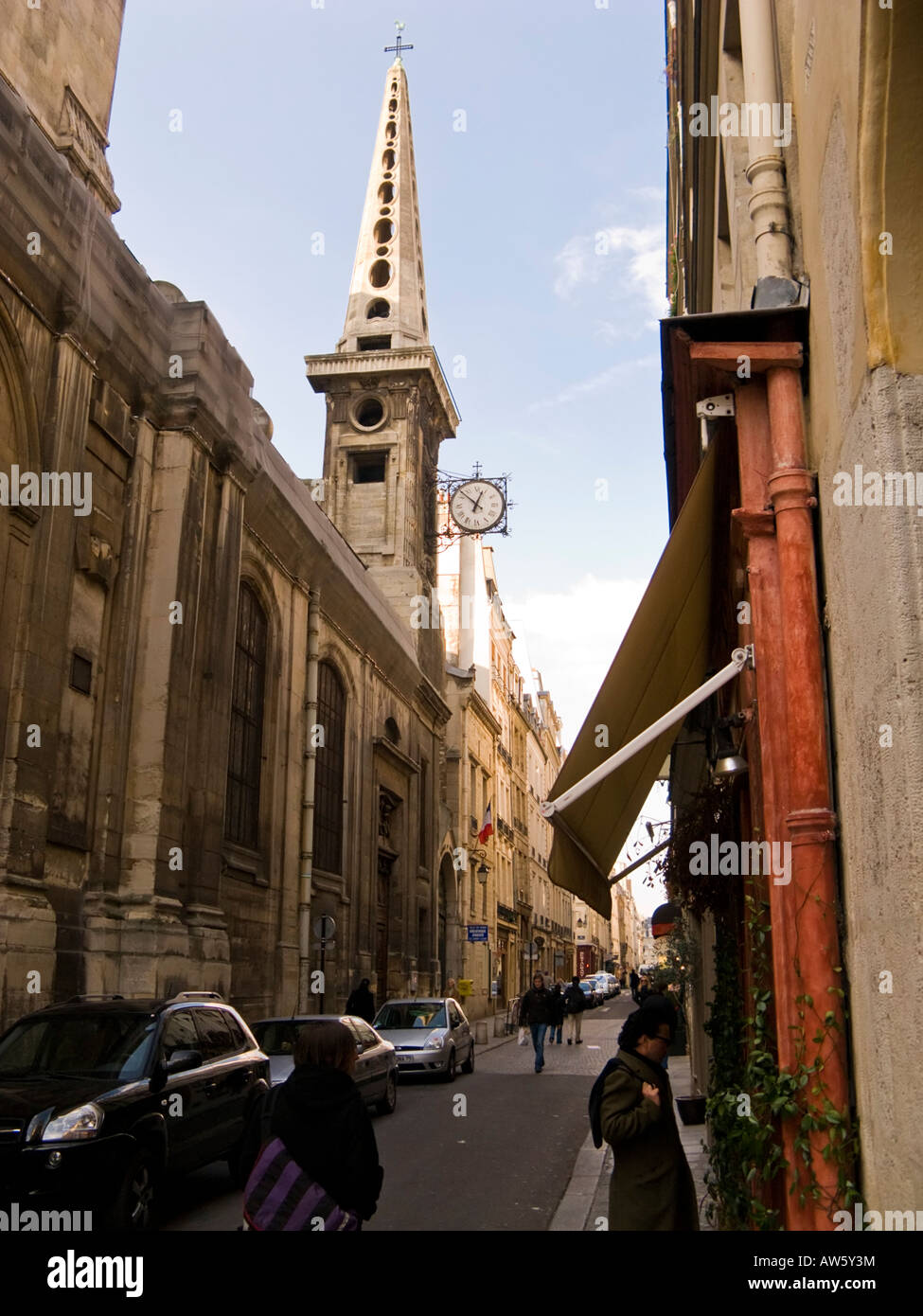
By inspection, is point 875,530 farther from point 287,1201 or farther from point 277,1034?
point 277,1034

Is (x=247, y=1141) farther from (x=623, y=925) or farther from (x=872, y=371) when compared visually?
(x=623, y=925)

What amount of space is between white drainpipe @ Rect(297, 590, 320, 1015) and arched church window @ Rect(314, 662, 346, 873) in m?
0.96

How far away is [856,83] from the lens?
3.95 meters

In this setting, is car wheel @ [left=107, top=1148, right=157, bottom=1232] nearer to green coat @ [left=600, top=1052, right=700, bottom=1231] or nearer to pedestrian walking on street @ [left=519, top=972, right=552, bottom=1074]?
green coat @ [left=600, top=1052, right=700, bottom=1231]

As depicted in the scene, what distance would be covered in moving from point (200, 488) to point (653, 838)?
11.8 m

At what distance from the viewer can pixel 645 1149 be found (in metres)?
4.77

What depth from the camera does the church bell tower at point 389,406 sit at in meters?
41.2

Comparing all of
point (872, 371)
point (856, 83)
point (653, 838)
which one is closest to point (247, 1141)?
point (872, 371)

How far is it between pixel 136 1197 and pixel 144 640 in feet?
35.8

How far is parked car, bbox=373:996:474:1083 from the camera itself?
20.0m
